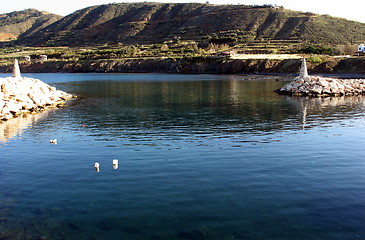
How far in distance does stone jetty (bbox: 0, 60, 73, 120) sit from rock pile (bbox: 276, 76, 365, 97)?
35176 millimetres

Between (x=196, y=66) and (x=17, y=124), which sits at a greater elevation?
(x=196, y=66)

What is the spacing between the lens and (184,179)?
1728 centimetres

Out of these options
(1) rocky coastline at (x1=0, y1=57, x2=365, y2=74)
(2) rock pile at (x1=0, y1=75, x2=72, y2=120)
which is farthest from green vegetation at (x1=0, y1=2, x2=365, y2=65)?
(2) rock pile at (x1=0, y1=75, x2=72, y2=120)

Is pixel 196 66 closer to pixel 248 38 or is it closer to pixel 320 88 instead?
pixel 248 38

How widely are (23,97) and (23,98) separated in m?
0.30

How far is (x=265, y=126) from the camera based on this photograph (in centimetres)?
3070

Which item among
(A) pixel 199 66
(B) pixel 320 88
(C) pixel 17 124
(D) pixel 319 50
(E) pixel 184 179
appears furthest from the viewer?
(A) pixel 199 66

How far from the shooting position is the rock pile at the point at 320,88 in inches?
2207

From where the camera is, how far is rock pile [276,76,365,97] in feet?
184

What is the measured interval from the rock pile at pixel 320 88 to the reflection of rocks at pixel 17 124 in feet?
122

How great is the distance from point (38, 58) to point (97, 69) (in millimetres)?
38944

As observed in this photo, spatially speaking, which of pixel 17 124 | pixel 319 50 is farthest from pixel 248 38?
pixel 17 124

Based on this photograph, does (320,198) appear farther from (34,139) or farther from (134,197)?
(34,139)

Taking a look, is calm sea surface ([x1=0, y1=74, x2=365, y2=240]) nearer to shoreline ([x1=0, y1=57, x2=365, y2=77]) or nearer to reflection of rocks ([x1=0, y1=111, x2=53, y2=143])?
reflection of rocks ([x1=0, y1=111, x2=53, y2=143])
